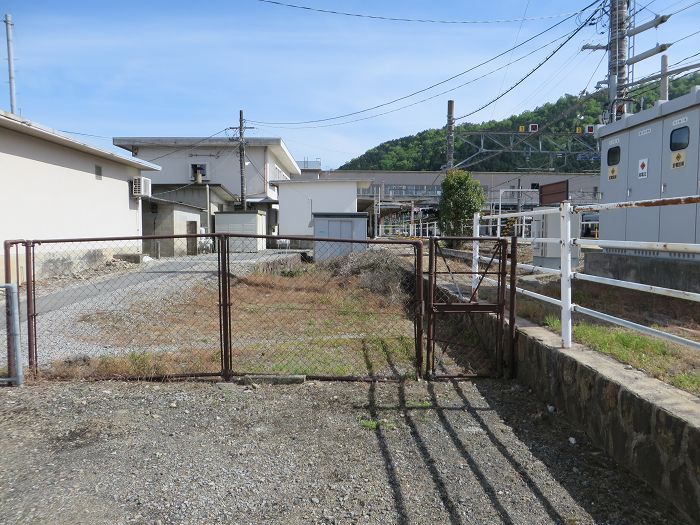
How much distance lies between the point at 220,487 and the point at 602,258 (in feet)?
30.9

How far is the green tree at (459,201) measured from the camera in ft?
64.2

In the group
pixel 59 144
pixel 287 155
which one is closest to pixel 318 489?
pixel 59 144

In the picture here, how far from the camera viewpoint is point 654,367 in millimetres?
3818

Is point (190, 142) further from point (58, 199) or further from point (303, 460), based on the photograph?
point (303, 460)

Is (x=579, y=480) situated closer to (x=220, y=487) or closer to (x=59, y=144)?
(x=220, y=487)

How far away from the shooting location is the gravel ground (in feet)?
9.01

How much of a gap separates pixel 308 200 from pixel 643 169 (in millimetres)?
19506

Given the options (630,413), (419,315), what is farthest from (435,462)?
(419,315)

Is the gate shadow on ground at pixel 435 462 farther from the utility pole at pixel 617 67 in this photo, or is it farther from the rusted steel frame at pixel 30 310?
the utility pole at pixel 617 67

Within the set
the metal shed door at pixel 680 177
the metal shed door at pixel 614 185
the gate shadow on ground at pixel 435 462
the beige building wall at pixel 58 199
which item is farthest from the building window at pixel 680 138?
the beige building wall at pixel 58 199

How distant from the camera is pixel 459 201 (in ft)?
64.2

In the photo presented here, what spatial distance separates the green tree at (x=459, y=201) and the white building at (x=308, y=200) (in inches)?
318

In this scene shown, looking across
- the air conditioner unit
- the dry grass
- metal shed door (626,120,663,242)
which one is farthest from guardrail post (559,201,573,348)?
the air conditioner unit

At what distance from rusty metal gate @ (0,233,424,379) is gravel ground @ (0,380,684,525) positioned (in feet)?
2.02
